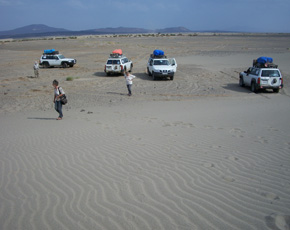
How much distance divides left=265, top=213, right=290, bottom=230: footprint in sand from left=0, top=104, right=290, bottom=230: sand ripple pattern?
A: 1cm

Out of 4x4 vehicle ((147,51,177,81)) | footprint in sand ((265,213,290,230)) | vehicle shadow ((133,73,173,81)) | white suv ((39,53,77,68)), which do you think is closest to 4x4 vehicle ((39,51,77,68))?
white suv ((39,53,77,68))

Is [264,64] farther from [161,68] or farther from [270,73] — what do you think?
[161,68]

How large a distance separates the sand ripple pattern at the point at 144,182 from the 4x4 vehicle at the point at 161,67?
11.6 m

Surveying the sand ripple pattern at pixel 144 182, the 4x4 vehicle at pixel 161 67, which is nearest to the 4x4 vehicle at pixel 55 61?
the 4x4 vehicle at pixel 161 67

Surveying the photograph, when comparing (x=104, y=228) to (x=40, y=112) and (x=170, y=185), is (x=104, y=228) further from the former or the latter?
(x=40, y=112)

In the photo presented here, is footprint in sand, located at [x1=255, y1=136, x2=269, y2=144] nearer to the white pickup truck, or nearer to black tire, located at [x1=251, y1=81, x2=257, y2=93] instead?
the white pickup truck

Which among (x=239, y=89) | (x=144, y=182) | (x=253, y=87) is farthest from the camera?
(x=239, y=89)

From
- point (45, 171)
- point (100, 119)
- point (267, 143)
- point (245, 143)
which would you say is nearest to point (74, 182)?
point (45, 171)

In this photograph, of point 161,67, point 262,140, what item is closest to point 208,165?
point 262,140

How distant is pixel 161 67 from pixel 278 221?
16694 mm

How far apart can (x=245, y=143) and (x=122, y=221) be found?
14.4 ft

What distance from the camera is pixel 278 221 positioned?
3188 mm

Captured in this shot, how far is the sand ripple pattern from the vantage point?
3371 mm

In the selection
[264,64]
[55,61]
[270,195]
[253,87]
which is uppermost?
[264,64]
